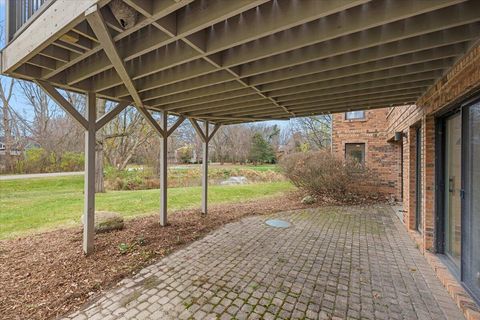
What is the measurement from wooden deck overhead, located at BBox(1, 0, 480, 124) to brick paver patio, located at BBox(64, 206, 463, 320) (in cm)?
256

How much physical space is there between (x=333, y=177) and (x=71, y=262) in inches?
289

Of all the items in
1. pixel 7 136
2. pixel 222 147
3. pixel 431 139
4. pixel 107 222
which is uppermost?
pixel 222 147

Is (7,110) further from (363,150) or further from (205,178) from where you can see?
(363,150)

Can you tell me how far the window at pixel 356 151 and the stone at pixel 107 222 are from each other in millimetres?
7617

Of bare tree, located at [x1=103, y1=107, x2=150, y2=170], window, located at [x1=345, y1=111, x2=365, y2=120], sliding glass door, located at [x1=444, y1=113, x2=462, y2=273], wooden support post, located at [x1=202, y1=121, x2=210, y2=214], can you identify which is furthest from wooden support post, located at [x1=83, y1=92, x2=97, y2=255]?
bare tree, located at [x1=103, y1=107, x2=150, y2=170]

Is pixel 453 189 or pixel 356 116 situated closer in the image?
pixel 453 189

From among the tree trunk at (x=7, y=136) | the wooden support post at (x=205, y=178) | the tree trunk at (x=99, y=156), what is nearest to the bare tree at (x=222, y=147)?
the tree trunk at (x=7, y=136)

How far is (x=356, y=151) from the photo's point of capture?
356 inches

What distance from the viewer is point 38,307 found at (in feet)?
8.17

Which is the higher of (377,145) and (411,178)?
(377,145)

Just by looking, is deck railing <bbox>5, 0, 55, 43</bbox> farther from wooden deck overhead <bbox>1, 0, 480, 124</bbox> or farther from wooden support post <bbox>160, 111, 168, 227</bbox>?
wooden support post <bbox>160, 111, 168, 227</bbox>

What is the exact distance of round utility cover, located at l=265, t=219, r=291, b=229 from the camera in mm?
5541

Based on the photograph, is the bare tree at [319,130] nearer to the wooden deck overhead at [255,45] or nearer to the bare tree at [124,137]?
the bare tree at [124,137]

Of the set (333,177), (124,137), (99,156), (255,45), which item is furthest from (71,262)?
(124,137)
